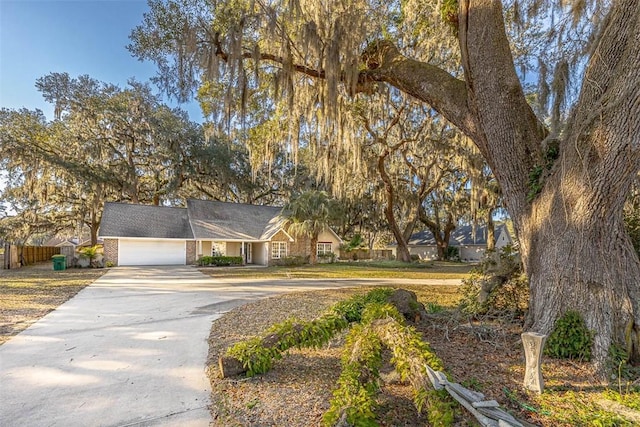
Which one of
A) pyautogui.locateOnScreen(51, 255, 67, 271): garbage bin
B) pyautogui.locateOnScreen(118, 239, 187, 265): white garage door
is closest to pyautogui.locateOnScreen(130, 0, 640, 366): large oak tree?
pyautogui.locateOnScreen(51, 255, 67, 271): garbage bin

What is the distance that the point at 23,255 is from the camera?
57.0 feet

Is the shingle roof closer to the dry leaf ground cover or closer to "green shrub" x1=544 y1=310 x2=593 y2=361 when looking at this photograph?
the dry leaf ground cover

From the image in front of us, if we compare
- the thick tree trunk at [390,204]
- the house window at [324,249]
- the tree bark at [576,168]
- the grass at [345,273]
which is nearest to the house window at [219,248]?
the grass at [345,273]

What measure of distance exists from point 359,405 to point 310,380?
1.13 meters

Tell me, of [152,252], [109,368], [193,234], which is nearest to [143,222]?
[152,252]

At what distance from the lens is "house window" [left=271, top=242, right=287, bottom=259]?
21.0 metres

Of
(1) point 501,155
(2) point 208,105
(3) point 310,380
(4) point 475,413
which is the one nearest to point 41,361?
(3) point 310,380

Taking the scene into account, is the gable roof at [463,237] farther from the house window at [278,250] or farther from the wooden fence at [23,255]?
the wooden fence at [23,255]

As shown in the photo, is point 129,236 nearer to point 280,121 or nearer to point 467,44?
point 280,121

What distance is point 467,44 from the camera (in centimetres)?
444

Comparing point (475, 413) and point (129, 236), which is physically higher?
point (129, 236)

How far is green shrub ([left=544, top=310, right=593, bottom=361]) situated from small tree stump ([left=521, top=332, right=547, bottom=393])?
0.89 m

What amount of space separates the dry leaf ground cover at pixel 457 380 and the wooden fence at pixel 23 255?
16775mm

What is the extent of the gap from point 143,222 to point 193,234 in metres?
2.88
